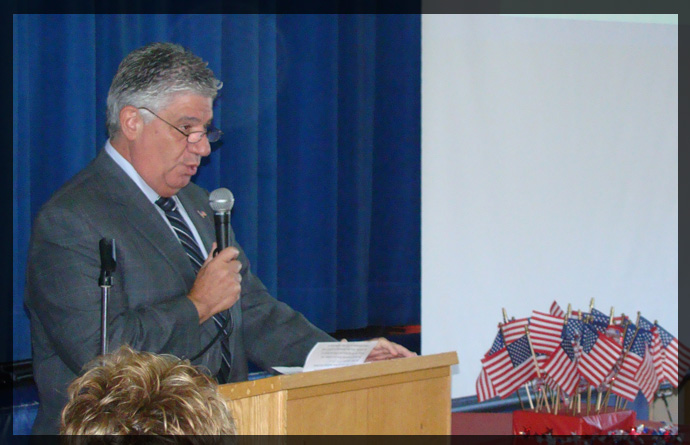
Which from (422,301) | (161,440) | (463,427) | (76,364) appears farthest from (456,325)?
(161,440)

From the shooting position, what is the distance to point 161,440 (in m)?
0.90

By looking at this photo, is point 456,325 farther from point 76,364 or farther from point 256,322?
point 76,364

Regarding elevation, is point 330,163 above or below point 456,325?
above

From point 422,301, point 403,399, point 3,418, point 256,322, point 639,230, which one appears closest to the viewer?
point 403,399

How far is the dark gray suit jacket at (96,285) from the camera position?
2365 millimetres

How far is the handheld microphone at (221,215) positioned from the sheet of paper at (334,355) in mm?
524

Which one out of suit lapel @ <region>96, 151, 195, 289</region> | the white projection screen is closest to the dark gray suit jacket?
suit lapel @ <region>96, 151, 195, 289</region>

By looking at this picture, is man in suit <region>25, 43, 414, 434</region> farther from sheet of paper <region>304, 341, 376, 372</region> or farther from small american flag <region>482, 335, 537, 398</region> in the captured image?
small american flag <region>482, 335, 537, 398</region>

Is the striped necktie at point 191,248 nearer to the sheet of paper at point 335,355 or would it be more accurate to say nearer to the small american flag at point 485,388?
the sheet of paper at point 335,355

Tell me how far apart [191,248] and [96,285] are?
0.45 meters

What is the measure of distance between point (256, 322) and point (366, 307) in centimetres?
96

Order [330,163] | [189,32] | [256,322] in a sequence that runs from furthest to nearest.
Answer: [330,163], [189,32], [256,322]

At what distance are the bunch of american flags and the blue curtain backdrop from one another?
2.34ft

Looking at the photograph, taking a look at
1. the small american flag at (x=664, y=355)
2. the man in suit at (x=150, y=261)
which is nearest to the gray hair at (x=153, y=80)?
the man in suit at (x=150, y=261)
